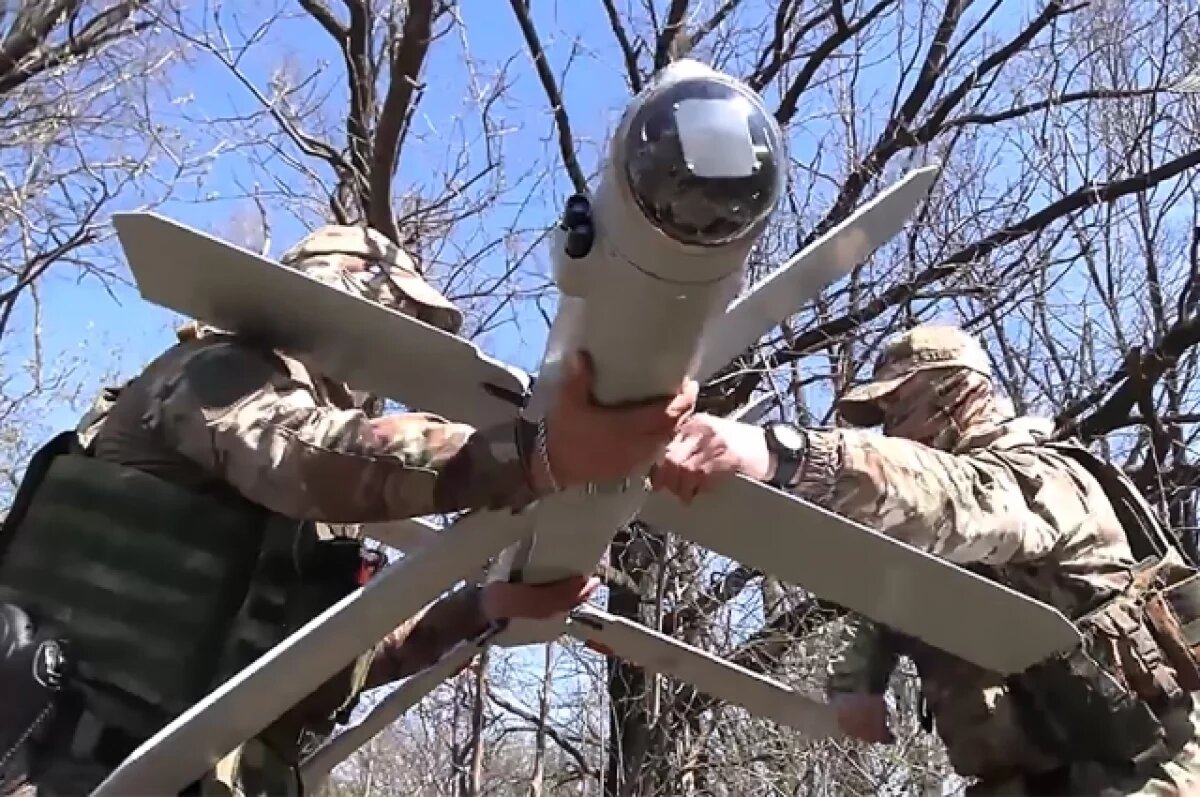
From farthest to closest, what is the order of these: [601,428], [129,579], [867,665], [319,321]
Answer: [867,665] < [129,579] < [319,321] < [601,428]

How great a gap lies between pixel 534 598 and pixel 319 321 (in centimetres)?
98

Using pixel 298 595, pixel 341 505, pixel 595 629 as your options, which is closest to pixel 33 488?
pixel 298 595

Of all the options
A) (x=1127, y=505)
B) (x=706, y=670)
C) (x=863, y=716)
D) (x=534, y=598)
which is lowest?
(x=534, y=598)

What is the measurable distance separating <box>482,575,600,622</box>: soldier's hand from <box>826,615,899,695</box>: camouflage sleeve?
4.06 ft

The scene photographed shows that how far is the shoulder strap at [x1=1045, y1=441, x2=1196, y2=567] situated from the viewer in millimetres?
3633

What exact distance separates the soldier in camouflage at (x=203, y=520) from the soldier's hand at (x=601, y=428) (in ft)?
0.89

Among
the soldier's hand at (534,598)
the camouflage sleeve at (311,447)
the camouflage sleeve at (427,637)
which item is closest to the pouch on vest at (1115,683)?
the soldier's hand at (534,598)

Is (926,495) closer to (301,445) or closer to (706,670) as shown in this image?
(301,445)

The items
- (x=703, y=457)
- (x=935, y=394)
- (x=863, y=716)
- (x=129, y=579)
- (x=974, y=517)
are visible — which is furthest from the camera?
(x=863, y=716)

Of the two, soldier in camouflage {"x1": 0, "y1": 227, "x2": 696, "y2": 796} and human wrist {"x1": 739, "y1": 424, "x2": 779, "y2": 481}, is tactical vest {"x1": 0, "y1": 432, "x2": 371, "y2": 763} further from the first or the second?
human wrist {"x1": 739, "y1": 424, "x2": 779, "y2": 481}

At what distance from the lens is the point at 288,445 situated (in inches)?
97.0

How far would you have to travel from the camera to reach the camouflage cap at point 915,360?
380cm

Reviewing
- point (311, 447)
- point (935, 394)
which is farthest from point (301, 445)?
point (935, 394)

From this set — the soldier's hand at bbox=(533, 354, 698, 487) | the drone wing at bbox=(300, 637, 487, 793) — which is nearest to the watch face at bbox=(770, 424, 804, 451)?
the soldier's hand at bbox=(533, 354, 698, 487)
